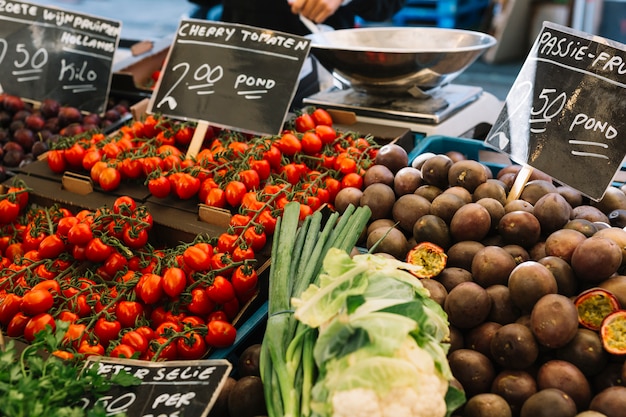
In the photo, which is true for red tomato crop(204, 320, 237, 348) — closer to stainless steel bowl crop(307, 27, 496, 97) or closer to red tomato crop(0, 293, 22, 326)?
red tomato crop(0, 293, 22, 326)

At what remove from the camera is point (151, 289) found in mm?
1704

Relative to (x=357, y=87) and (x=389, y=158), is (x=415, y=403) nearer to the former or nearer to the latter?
(x=389, y=158)

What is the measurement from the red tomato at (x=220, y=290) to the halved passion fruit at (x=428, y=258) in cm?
50

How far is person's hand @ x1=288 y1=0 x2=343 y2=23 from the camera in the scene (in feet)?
9.31

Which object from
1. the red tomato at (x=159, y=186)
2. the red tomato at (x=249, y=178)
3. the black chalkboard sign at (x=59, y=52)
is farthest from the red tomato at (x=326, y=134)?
the black chalkboard sign at (x=59, y=52)

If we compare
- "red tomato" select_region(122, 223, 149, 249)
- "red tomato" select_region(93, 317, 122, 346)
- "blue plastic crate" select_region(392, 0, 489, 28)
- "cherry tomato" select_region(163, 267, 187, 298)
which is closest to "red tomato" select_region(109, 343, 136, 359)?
"red tomato" select_region(93, 317, 122, 346)

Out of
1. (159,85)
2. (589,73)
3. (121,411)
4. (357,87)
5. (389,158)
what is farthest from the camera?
(357,87)

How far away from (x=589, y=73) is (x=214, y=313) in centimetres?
129

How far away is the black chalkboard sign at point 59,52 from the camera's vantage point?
295cm

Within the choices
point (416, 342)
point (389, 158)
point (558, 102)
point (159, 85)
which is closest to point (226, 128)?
point (159, 85)

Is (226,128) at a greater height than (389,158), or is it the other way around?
(389,158)

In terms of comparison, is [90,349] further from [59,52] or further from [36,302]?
[59,52]

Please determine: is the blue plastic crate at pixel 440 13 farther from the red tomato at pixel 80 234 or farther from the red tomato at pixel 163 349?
the red tomato at pixel 163 349

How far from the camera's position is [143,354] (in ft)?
5.22
